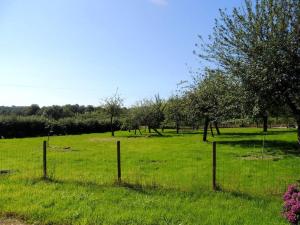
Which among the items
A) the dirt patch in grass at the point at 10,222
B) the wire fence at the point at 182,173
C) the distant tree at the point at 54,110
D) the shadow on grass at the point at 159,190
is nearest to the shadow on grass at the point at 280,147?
the wire fence at the point at 182,173

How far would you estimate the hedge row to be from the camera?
63.0 meters

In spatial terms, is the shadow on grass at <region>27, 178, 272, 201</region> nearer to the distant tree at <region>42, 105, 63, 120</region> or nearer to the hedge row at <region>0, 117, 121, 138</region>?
the hedge row at <region>0, 117, 121, 138</region>

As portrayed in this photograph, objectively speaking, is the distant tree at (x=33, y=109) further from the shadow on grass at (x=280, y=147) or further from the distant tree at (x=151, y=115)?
the shadow on grass at (x=280, y=147)

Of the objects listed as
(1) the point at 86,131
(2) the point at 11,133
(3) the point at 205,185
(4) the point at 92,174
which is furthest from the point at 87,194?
(1) the point at 86,131

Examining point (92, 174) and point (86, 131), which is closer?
point (92, 174)

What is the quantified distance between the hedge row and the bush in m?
53.5

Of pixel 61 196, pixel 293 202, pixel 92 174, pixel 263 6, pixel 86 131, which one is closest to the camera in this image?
pixel 293 202

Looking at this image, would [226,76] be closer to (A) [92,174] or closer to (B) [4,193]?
(A) [92,174]

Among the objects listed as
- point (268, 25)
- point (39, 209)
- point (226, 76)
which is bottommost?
point (39, 209)

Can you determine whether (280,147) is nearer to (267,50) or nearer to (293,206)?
(267,50)

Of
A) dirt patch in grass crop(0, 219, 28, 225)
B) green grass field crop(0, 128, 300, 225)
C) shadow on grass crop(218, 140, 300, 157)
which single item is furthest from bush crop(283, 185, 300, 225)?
shadow on grass crop(218, 140, 300, 157)

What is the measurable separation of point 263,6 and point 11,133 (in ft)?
187

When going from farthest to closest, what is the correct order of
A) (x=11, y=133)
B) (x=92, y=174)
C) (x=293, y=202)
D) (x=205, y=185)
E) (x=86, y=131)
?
(x=86, y=131) → (x=11, y=133) → (x=92, y=174) → (x=205, y=185) → (x=293, y=202)

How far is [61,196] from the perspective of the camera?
10.5 meters
